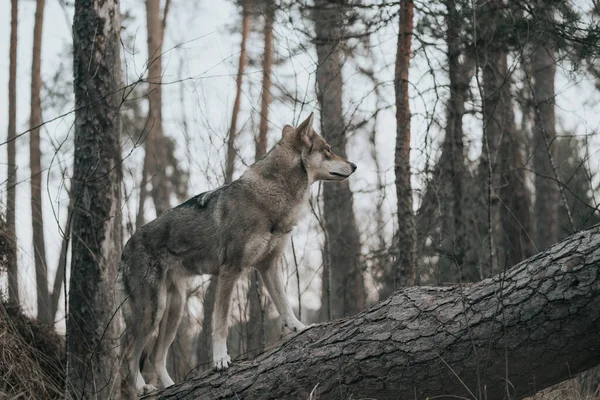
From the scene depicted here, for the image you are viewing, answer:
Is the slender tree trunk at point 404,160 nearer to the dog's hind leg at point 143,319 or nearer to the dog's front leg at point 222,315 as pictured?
the dog's front leg at point 222,315

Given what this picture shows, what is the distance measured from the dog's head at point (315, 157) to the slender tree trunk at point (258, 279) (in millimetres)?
975

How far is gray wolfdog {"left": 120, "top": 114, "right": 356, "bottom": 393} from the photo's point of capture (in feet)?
20.1

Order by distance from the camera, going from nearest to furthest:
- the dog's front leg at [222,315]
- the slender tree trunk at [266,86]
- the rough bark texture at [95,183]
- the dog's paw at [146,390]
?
the dog's front leg at [222,315]
the dog's paw at [146,390]
the rough bark texture at [95,183]
the slender tree trunk at [266,86]

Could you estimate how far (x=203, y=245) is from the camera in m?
6.44

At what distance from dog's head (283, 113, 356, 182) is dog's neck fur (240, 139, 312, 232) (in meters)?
0.06

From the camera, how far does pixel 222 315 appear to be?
19.6 feet

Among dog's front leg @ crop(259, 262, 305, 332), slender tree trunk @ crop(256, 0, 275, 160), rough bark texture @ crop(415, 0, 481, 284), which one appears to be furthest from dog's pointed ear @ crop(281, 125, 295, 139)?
rough bark texture @ crop(415, 0, 481, 284)

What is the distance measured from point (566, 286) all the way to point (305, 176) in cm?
297

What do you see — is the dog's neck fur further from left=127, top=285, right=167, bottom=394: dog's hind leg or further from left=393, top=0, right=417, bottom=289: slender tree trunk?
left=393, top=0, right=417, bottom=289: slender tree trunk

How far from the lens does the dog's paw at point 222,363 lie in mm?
5480

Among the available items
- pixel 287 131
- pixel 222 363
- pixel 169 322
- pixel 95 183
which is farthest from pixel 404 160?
pixel 222 363

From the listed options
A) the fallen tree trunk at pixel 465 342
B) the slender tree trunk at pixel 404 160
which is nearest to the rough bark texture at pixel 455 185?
the slender tree trunk at pixel 404 160

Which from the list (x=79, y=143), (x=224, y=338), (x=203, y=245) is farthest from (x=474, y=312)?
(x=79, y=143)

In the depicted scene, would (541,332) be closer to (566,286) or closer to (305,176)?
(566,286)
